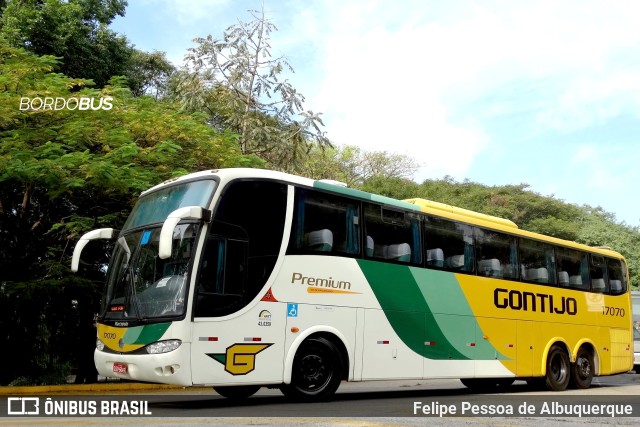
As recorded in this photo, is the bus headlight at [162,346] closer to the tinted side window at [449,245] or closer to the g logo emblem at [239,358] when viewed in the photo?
the g logo emblem at [239,358]

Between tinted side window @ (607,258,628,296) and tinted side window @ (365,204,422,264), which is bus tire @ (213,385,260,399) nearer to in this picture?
tinted side window @ (365,204,422,264)

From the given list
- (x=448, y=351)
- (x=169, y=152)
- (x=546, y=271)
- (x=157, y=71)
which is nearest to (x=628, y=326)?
(x=546, y=271)

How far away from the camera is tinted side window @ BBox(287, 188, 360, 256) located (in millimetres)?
10820

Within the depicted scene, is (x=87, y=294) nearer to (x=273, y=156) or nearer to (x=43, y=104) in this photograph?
(x=43, y=104)

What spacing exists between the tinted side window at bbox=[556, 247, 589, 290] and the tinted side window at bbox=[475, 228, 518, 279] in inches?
68.5

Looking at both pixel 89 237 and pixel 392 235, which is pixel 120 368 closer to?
pixel 89 237

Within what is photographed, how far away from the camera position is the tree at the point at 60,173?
14.1 m

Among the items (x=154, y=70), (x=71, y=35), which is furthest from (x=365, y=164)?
(x=71, y=35)

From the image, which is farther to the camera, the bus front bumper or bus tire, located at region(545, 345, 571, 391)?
bus tire, located at region(545, 345, 571, 391)

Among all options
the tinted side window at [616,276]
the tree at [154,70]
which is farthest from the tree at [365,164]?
the tinted side window at [616,276]

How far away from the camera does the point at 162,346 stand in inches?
372

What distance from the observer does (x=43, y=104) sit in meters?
15.0

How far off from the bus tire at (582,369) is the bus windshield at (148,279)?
1012cm

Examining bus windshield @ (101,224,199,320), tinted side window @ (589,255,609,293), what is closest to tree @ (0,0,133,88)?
bus windshield @ (101,224,199,320)
